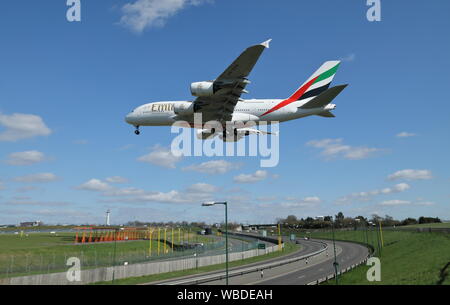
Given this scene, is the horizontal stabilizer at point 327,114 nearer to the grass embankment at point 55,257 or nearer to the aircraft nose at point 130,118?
the aircraft nose at point 130,118

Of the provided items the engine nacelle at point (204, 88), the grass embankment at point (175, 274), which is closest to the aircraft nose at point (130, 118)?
the engine nacelle at point (204, 88)

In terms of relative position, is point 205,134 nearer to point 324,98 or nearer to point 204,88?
point 204,88

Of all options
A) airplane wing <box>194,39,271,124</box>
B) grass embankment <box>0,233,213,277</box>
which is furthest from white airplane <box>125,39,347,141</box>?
grass embankment <box>0,233,213,277</box>

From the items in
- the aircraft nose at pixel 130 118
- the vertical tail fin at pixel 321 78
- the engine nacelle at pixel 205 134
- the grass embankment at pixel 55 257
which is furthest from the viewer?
the engine nacelle at pixel 205 134
